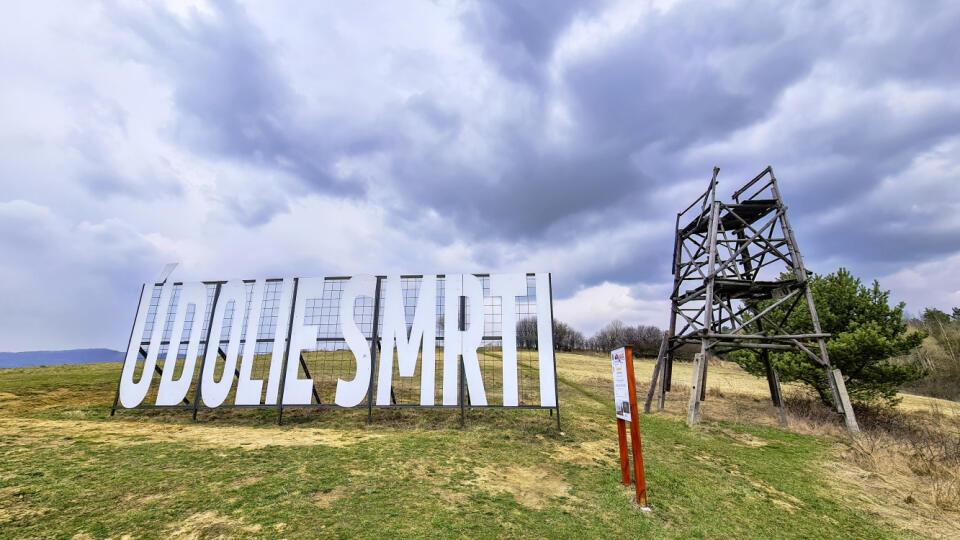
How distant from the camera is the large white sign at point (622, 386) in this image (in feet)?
17.8

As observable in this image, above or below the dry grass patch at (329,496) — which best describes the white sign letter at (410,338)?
above

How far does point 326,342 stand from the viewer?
10047 millimetres

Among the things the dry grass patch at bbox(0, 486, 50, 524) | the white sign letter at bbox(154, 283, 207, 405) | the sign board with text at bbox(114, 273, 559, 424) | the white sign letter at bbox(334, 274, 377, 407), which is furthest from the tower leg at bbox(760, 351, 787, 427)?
the white sign letter at bbox(154, 283, 207, 405)

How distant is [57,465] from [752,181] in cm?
1822

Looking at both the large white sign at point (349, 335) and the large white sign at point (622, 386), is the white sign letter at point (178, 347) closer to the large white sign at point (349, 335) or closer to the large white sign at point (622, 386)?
the large white sign at point (349, 335)

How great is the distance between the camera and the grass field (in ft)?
14.1

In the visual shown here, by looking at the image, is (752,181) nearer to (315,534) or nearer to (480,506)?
(480,506)

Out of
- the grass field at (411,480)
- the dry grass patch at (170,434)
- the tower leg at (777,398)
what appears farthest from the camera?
the tower leg at (777,398)

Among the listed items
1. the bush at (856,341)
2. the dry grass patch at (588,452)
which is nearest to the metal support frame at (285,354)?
the dry grass patch at (588,452)

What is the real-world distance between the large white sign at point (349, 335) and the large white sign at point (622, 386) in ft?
11.6

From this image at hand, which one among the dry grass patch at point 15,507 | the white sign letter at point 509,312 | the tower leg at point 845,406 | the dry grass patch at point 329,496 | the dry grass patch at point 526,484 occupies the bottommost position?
the dry grass patch at point 526,484

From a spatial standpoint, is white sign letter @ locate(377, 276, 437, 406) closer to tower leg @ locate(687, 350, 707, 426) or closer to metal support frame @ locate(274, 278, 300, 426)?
metal support frame @ locate(274, 278, 300, 426)

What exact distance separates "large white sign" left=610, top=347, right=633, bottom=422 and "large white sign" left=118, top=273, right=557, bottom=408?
3.52m

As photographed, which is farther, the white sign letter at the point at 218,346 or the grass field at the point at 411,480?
the white sign letter at the point at 218,346
